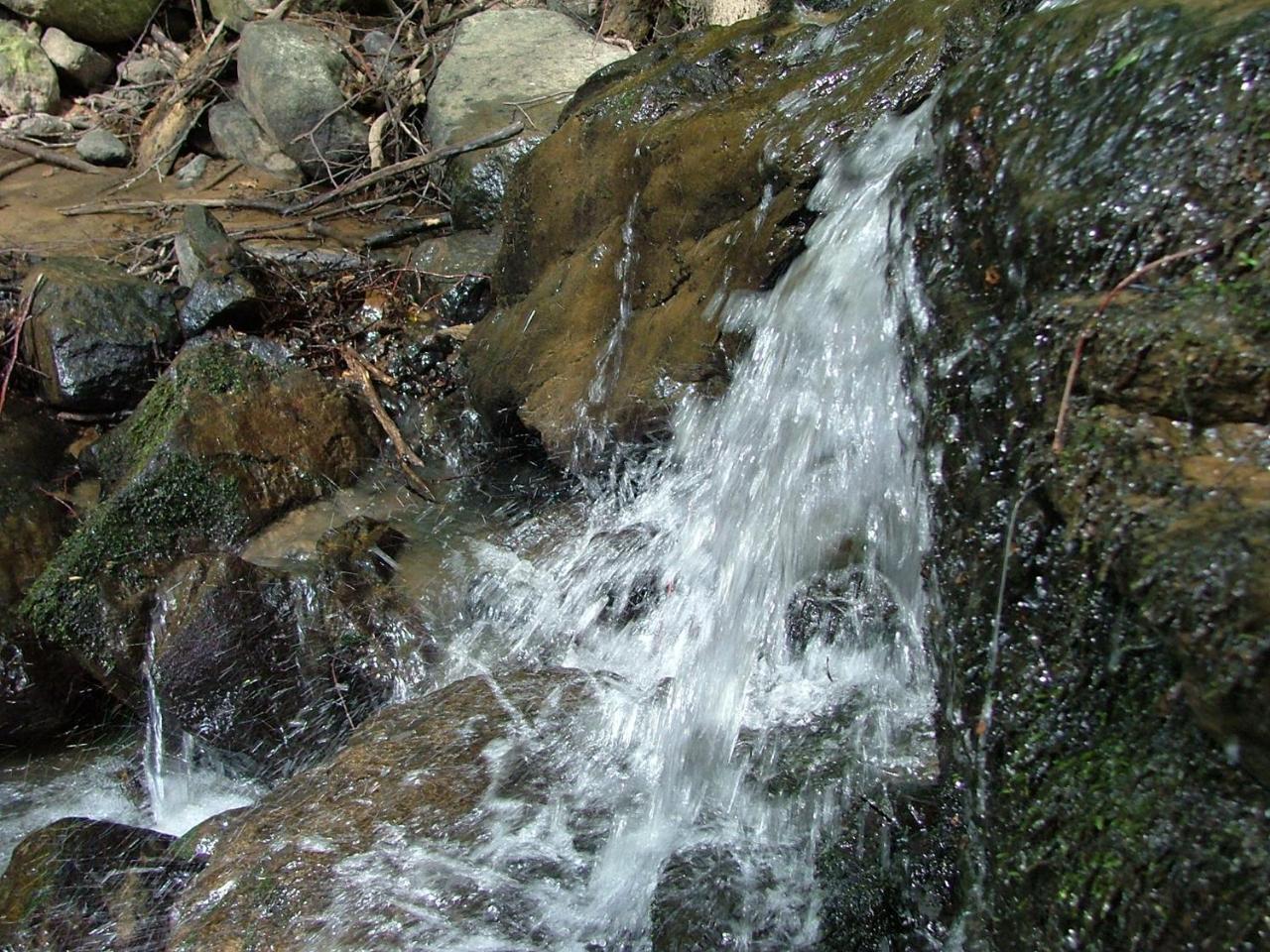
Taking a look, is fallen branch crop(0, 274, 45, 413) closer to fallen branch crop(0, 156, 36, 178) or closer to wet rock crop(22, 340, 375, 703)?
wet rock crop(22, 340, 375, 703)

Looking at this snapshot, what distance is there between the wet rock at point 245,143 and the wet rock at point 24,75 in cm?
141

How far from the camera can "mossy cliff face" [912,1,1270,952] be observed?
1.58 m

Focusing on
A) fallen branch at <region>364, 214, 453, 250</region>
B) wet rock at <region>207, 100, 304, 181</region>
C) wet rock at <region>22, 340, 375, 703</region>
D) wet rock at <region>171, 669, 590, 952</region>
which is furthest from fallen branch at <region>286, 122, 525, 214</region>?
wet rock at <region>171, 669, 590, 952</region>

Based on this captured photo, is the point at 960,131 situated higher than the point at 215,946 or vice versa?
the point at 960,131

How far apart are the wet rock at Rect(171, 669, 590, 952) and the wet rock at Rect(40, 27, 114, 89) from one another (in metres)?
7.12

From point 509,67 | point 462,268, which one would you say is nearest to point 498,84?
point 509,67

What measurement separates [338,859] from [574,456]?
6.36ft

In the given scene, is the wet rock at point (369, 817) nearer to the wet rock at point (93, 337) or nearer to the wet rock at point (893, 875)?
the wet rock at point (893, 875)

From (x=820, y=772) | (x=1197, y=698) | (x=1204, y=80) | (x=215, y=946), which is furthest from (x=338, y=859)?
(x=1204, y=80)

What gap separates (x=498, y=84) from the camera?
6.52m

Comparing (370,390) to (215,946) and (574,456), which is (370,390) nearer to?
(574,456)

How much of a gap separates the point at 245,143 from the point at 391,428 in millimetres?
3485

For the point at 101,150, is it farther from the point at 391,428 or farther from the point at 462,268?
the point at 391,428

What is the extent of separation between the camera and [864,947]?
86.4 inches
